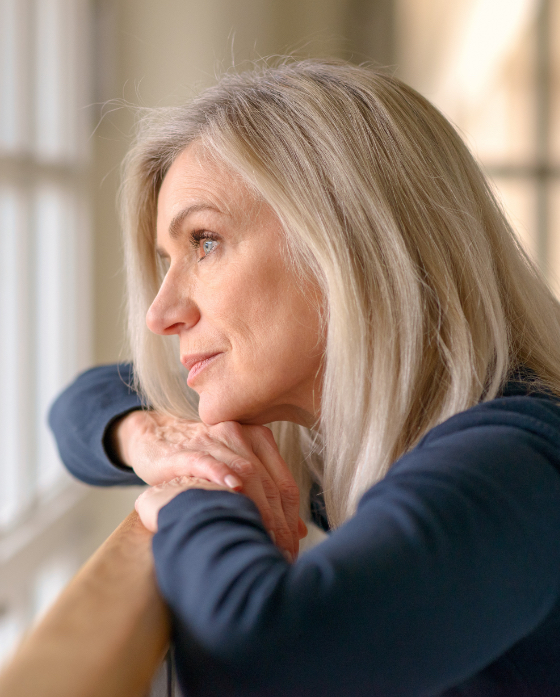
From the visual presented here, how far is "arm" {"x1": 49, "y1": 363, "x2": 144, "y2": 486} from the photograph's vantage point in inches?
51.8

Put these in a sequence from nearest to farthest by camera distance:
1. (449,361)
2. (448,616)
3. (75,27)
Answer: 1. (448,616)
2. (449,361)
3. (75,27)

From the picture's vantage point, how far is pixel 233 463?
799 millimetres

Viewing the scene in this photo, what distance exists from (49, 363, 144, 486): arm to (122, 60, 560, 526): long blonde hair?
548 millimetres

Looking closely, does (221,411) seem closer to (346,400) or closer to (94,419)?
(346,400)

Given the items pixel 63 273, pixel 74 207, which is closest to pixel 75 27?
pixel 74 207

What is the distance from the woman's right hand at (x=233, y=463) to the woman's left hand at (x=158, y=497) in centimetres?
2

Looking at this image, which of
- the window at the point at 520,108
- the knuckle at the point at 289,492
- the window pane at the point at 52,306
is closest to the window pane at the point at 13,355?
the window pane at the point at 52,306

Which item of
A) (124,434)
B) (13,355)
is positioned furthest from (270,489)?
(13,355)

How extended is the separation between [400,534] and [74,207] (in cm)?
272

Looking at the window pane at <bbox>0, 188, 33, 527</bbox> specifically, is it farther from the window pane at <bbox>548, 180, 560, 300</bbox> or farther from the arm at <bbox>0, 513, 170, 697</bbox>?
the window pane at <bbox>548, 180, 560, 300</bbox>

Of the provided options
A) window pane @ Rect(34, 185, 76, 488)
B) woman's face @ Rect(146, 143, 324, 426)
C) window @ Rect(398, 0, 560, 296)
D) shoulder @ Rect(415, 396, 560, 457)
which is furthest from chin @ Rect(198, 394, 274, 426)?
window @ Rect(398, 0, 560, 296)

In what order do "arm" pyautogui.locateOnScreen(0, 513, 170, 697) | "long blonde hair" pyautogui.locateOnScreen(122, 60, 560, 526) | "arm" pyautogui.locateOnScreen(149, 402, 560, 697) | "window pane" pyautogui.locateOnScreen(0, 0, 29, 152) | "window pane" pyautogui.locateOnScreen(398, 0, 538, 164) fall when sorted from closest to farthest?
"arm" pyautogui.locateOnScreen(0, 513, 170, 697), "arm" pyautogui.locateOnScreen(149, 402, 560, 697), "long blonde hair" pyautogui.locateOnScreen(122, 60, 560, 526), "window pane" pyautogui.locateOnScreen(0, 0, 29, 152), "window pane" pyautogui.locateOnScreen(398, 0, 538, 164)

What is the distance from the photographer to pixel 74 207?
9.48 feet

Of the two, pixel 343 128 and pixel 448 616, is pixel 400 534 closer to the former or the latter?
pixel 448 616
